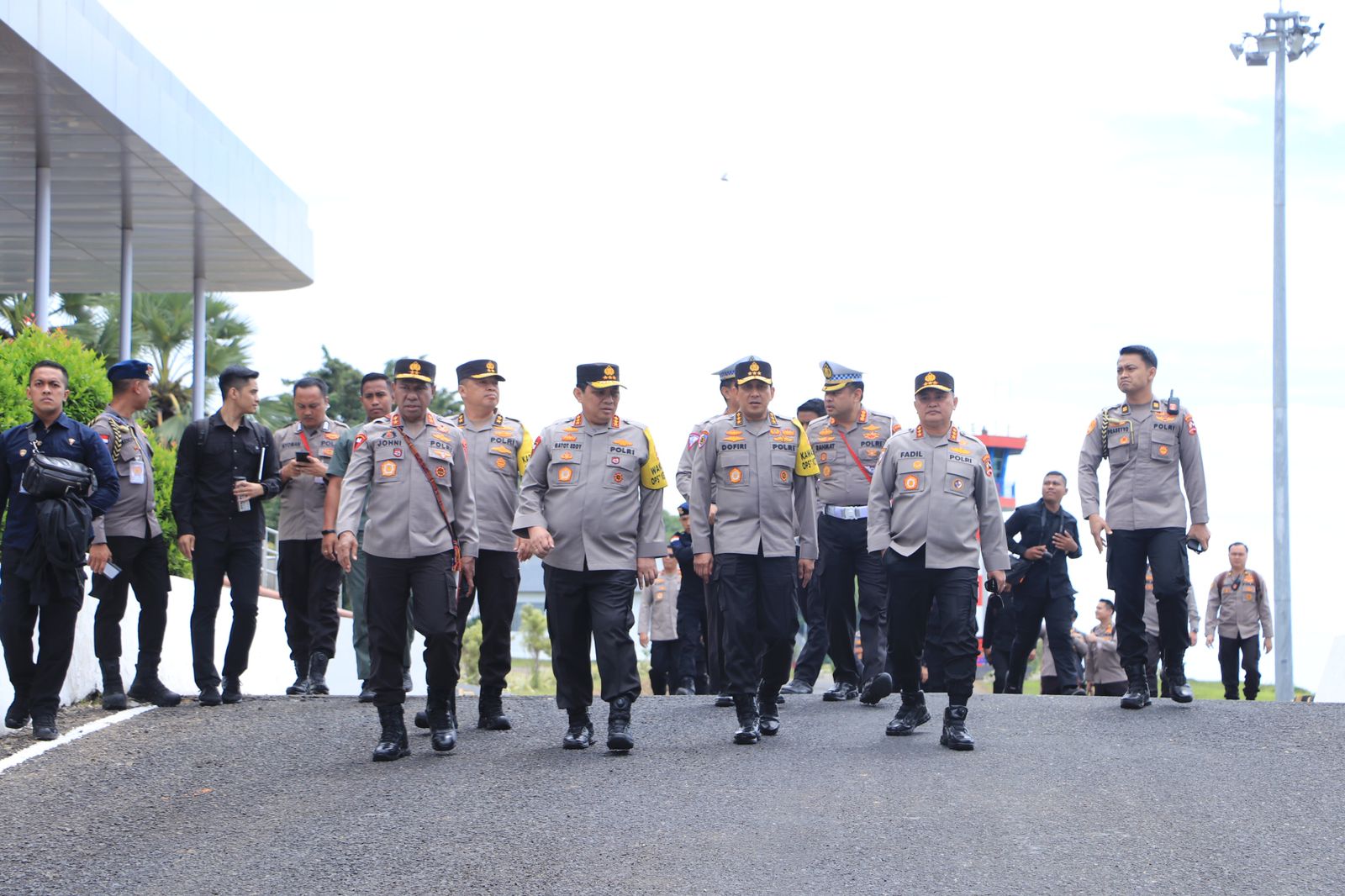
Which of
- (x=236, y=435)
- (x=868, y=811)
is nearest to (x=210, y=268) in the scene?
(x=236, y=435)

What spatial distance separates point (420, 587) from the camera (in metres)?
8.37

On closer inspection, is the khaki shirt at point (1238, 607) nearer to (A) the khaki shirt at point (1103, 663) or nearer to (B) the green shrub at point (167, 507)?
(A) the khaki shirt at point (1103, 663)

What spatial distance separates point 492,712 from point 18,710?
2822 millimetres

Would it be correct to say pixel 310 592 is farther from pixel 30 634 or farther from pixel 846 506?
pixel 846 506

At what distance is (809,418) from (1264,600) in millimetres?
8057

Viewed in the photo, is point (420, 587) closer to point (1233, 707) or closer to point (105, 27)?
point (1233, 707)

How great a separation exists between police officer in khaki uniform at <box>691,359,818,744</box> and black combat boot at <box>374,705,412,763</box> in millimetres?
1908

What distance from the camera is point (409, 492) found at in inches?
329

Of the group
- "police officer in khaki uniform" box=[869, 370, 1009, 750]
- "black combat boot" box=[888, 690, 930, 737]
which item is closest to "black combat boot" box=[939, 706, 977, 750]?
"police officer in khaki uniform" box=[869, 370, 1009, 750]

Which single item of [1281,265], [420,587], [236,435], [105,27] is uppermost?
[105,27]

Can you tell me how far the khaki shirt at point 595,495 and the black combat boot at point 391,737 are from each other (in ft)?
3.87

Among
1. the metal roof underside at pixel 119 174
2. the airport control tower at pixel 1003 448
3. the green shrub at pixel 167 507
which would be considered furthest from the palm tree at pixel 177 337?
the airport control tower at pixel 1003 448

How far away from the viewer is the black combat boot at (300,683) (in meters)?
11.5

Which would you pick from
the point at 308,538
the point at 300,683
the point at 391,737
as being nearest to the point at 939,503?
the point at 391,737
